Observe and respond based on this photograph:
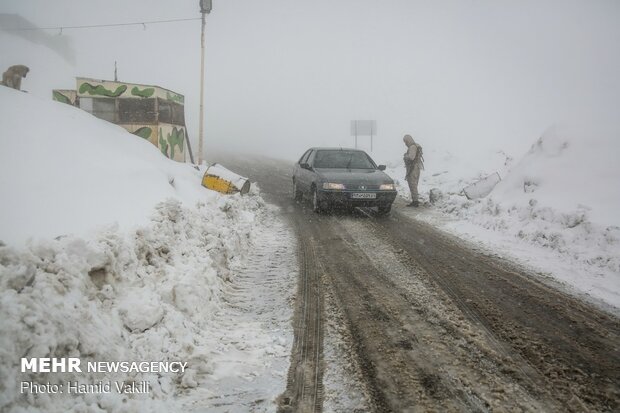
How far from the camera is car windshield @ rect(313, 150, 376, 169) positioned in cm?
1025

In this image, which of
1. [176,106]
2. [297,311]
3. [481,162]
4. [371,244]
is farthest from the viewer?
[481,162]

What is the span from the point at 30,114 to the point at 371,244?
6.08 m

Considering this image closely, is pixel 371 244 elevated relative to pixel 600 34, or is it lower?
lower

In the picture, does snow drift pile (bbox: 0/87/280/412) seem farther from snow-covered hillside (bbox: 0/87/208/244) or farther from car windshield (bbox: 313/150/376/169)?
car windshield (bbox: 313/150/376/169)

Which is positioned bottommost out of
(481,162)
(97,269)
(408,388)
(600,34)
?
(408,388)

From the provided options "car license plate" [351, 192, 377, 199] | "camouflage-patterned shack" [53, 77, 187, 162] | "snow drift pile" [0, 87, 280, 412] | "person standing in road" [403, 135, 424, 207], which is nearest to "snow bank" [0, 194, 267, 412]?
"snow drift pile" [0, 87, 280, 412]

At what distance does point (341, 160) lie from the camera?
408 inches

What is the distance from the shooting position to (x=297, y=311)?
4250mm

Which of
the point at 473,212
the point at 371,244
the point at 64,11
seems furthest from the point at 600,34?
the point at 64,11

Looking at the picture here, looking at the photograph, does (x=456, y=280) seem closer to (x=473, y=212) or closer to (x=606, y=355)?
(x=606, y=355)

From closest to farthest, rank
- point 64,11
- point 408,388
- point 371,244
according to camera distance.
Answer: point 408,388
point 371,244
point 64,11

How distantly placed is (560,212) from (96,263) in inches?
298

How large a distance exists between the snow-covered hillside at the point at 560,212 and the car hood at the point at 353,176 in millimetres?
1531

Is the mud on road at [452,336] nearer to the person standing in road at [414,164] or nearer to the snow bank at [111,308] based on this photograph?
the snow bank at [111,308]
